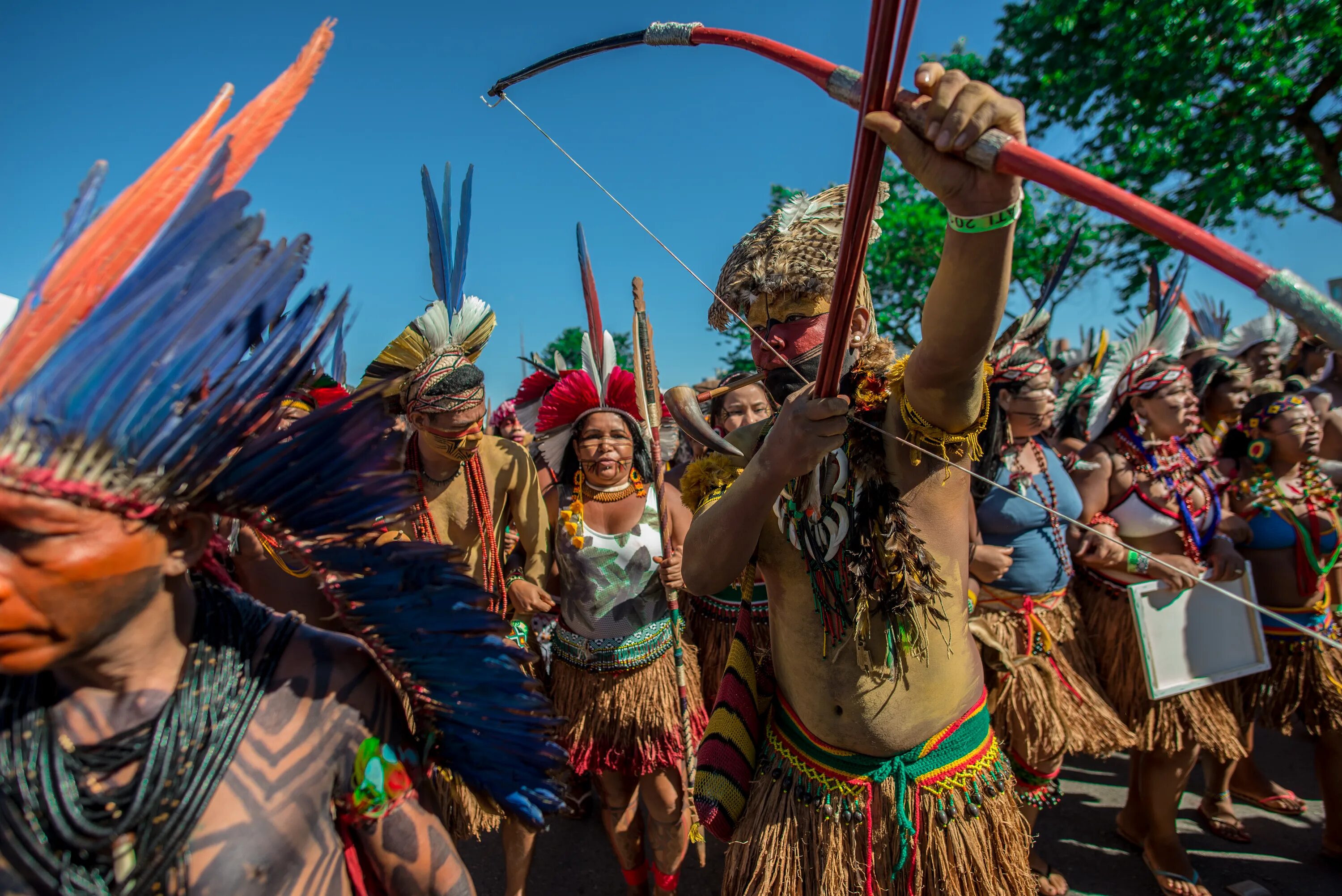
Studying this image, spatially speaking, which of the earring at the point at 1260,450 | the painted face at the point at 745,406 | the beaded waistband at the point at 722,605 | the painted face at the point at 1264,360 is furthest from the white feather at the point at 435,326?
the painted face at the point at 1264,360

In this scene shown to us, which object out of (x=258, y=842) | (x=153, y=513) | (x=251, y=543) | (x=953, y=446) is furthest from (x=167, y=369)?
(x=251, y=543)

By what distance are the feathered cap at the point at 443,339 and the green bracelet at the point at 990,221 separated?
7.57 ft

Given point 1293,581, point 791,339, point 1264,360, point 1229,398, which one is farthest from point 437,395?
point 1264,360

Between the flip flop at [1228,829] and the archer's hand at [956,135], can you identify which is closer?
the archer's hand at [956,135]

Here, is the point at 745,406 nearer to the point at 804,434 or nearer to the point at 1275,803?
the point at 804,434

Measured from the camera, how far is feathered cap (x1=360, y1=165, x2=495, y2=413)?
305 cm

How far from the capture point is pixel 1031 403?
11.0 ft

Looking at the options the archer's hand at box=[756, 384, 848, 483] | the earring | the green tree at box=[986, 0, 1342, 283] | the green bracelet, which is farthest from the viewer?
the green tree at box=[986, 0, 1342, 283]

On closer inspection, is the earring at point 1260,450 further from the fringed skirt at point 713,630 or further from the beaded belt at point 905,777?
the beaded belt at point 905,777

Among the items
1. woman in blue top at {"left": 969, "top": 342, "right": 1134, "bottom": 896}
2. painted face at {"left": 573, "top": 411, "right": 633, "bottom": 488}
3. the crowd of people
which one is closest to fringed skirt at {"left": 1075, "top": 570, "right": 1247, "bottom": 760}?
the crowd of people

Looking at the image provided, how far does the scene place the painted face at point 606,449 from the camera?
3.47 metres

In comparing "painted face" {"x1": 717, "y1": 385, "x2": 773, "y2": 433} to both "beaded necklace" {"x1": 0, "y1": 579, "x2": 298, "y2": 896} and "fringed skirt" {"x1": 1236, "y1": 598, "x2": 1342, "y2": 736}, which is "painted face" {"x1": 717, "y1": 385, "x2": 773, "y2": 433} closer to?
"fringed skirt" {"x1": 1236, "y1": 598, "x2": 1342, "y2": 736}

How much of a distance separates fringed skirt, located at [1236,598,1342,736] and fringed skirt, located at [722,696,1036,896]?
2529mm

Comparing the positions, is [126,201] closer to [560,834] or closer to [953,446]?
[953,446]
